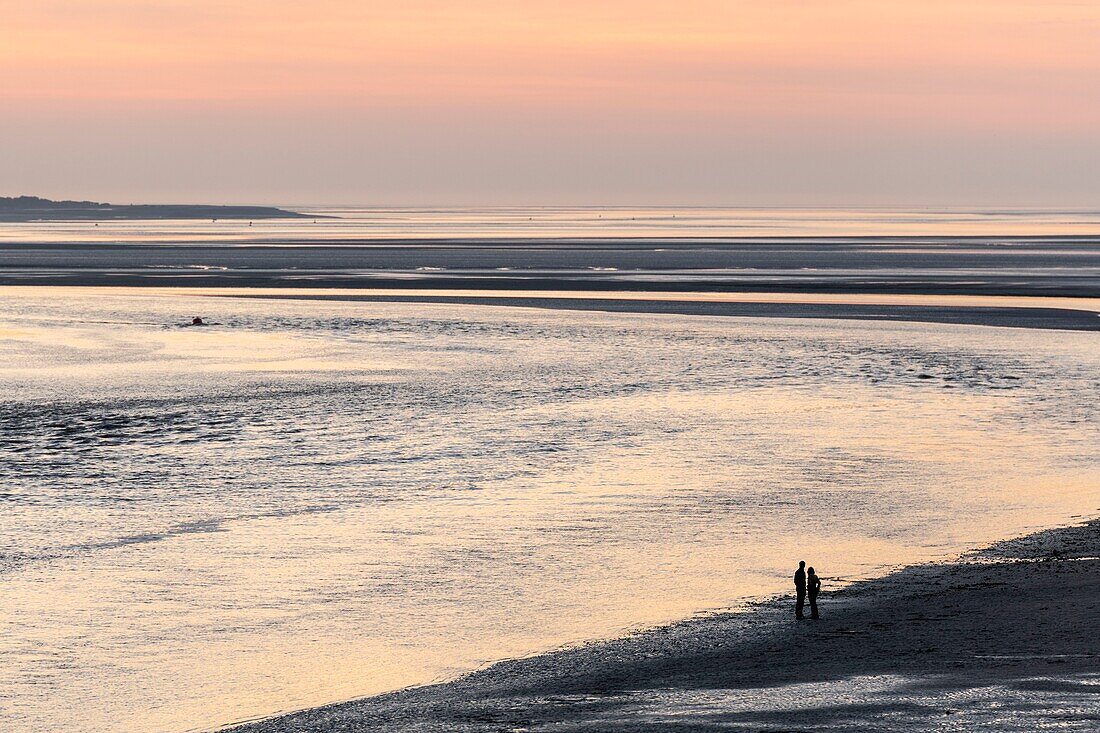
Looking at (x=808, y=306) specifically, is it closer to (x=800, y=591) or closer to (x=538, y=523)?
(x=538, y=523)

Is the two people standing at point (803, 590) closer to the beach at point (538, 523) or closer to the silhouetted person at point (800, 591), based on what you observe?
the silhouetted person at point (800, 591)

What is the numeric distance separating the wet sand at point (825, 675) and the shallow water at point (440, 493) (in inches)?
35.3

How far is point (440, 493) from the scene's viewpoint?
24.4 meters

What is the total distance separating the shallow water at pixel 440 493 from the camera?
15.9m

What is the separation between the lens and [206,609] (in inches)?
679

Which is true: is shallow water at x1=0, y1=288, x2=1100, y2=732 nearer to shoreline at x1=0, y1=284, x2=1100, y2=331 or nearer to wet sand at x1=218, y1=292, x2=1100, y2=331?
wet sand at x1=218, y1=292, x2=1100, y2=331

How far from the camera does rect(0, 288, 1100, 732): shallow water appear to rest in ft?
52.2

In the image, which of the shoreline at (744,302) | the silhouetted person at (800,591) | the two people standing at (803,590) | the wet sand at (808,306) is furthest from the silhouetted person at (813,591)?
the wet sand at (808,306)

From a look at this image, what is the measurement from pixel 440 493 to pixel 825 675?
11.2m

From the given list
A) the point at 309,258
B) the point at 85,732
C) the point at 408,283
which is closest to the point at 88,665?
the point at 85,732

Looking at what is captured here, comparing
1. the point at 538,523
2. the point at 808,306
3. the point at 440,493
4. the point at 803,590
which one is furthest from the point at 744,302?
the point at 803,590

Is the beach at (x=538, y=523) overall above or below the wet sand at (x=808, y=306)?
below

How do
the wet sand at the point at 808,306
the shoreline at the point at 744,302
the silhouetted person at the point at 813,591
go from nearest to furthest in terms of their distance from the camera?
the silhouetted person at the point at 813,591 < the wet sand at the point at 808,306 < the shoreline at the point at 744,302

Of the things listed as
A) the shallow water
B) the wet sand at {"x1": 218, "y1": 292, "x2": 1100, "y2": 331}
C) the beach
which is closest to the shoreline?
the wet sand at {"x1": 218, "y1": 292, "x2": 1100, "y2": 331}
